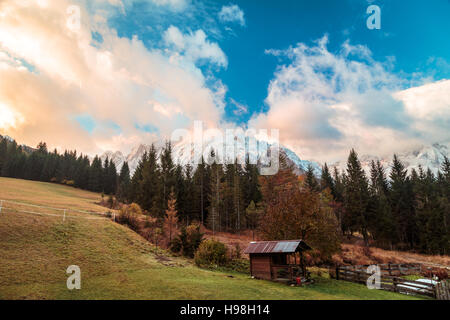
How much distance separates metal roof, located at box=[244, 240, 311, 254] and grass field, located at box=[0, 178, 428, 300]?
248 centimetres

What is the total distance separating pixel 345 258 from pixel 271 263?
65.3 feet

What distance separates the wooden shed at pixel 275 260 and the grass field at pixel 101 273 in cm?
125

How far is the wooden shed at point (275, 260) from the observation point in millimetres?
20266

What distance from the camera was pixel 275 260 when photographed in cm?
2172

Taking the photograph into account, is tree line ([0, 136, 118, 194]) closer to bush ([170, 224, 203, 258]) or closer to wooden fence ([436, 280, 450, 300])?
bush ([170, 224, 203, 258])

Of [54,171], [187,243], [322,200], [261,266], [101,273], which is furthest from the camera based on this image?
[54,171]

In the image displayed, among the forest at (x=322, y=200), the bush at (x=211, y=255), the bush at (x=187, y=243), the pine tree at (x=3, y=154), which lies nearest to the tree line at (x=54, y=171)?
the pine tree at (x=3, y=154)

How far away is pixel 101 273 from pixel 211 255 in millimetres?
12619

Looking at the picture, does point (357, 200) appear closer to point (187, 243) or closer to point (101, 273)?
point (187, 243)

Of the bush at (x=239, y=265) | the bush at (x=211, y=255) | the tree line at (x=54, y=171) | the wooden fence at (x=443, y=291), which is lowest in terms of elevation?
the bush at (x=239, y=265)

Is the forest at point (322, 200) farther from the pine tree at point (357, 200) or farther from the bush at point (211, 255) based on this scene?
the bush at point (211, 255)

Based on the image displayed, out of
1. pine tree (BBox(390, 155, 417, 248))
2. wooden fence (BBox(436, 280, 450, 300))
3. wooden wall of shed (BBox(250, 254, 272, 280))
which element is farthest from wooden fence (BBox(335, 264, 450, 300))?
pine tree (BBox(390, 155, 417, 248))

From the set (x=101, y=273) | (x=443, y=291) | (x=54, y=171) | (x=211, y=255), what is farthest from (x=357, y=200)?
(x=54, y=171)

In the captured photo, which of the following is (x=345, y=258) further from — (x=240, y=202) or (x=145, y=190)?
(x=145, y=190)
